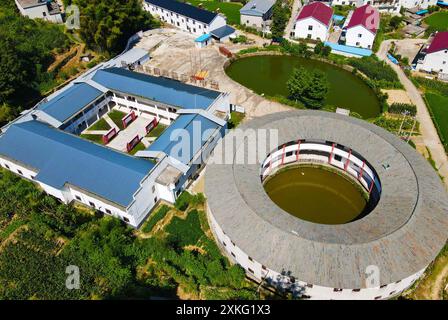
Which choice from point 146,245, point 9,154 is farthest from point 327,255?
point 9,154

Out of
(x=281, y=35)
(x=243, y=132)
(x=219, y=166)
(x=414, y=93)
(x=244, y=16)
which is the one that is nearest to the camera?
(x=219, y=166)

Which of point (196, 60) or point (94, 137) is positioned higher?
point (196, 60)

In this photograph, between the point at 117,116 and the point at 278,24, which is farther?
the point at 278,24

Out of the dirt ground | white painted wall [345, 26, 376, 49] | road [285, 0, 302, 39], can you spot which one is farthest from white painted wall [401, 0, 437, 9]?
the dirt ground

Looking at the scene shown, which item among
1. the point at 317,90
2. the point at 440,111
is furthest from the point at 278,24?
the point at 440,111

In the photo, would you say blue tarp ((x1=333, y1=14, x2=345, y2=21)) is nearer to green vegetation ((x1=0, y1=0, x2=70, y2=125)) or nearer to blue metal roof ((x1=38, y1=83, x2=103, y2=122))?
blue metal roof ((x1=38, y1=83, x2=103, y2=122))

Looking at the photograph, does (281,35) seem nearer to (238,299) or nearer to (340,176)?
(340,176)

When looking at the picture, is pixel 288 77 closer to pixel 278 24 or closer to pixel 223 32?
pixel 278 24
